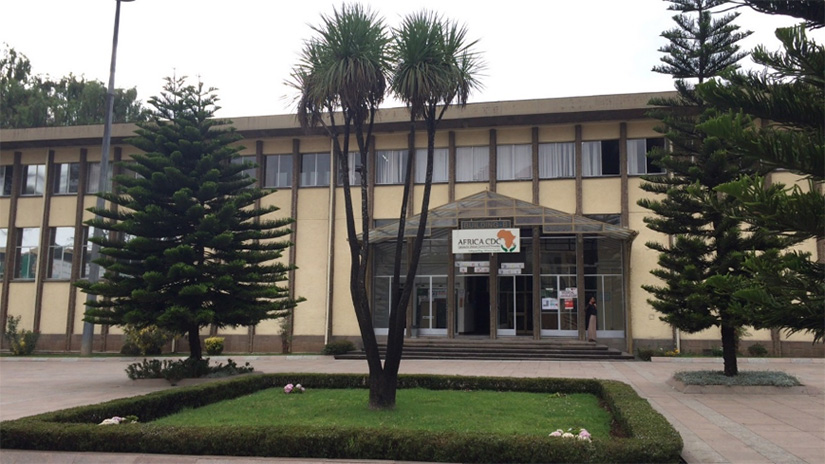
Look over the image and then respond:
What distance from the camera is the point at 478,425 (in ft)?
29.3

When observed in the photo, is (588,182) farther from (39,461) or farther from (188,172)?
(39,461)

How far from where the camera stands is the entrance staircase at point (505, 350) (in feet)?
70.1

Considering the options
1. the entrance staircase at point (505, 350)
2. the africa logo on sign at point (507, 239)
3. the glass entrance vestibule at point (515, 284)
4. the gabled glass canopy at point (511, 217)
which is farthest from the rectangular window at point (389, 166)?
the entrance staircase at point (505, 350)

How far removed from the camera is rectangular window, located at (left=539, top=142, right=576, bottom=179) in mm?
24102

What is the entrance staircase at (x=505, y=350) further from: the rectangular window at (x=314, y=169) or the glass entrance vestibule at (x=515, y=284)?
the rectangular window at (x=314, y=169)

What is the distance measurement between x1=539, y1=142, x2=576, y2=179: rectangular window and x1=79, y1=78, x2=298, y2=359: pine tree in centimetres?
1126

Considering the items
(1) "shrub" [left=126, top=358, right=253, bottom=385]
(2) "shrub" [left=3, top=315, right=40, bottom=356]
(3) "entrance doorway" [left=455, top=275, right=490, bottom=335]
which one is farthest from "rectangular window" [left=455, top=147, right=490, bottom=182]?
(2) "shrub" [left=3, top=315, right=40, bottom=356]

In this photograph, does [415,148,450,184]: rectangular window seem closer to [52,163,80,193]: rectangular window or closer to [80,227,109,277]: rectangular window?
[80,227,109,277]: rectangular window

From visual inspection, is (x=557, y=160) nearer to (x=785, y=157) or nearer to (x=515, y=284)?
(x=515, y=284)

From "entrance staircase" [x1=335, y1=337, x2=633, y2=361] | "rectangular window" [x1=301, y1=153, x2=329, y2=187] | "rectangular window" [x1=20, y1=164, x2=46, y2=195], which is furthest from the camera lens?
"rectangular window" [x1=20, y1=164, x2=46, y2=195]

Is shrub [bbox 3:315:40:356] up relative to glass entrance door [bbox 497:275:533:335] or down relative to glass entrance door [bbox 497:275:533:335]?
down

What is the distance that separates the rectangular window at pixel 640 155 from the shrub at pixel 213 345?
16.1 m

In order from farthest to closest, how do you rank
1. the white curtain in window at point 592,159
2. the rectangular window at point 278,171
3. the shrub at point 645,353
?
the rectangular window at point 278,171
the white curtain in window at point 592,159
the shrub at point 645,353

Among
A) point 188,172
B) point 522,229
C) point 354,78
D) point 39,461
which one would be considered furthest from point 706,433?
point 522,229
